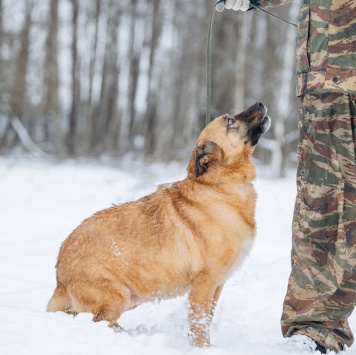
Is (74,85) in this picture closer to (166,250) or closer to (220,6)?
(220,6)

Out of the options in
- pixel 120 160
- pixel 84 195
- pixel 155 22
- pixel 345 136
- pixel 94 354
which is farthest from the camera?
pixel 155 22

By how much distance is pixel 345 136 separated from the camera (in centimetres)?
310

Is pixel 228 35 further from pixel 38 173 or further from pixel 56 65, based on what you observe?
pixel 38 173

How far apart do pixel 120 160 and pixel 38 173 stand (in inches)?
207

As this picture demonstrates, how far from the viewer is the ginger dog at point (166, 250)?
3.31 m

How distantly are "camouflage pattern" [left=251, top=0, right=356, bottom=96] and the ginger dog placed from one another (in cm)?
96

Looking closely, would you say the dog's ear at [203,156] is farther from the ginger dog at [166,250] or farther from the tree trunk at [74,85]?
the tree trunk at [74,85]

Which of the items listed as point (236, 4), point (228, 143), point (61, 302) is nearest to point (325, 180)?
point (228, 143)

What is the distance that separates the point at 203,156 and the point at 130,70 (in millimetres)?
19784

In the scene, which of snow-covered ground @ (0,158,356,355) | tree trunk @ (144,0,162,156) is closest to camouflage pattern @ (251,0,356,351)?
snow-covered ground @ (0,158,356,355)

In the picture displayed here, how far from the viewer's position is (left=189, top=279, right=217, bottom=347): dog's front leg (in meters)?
3.31

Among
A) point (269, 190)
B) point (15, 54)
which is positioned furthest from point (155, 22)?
point (269, 190)

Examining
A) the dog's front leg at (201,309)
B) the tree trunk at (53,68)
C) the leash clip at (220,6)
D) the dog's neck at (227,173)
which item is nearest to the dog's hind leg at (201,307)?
the dog's front leg at (201,309)

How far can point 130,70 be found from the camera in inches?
898
